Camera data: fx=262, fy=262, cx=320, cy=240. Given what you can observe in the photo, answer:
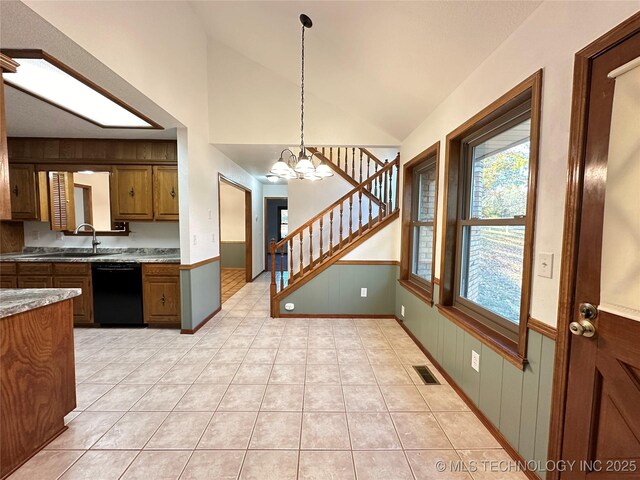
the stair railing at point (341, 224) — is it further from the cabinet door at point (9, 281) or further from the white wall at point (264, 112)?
the cabinet door at point (9, 281)

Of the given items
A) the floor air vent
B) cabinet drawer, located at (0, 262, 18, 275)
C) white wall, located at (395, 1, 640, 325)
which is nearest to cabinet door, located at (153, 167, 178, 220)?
cabinet drawer, located at (0, 262, 18, 275)

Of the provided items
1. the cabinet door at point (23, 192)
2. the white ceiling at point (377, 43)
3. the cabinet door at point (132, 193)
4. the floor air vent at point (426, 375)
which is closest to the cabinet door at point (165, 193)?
the cabinet door at point (132, 193)

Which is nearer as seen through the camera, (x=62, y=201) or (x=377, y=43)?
(x=377, y=43)

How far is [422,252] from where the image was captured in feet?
10.5

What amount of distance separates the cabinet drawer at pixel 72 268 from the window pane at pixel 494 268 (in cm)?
426

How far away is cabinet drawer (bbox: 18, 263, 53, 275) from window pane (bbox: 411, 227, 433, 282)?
4.55 metres

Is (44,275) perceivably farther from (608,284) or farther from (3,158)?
(608,284)

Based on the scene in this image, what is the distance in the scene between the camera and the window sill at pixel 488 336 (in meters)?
1.46

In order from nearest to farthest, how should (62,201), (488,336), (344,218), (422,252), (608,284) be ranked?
(608,284), (488,336), (422,252), (62,201), (344,218)

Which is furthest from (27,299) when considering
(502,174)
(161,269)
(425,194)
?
(425,194)

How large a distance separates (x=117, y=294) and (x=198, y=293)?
3.35 ft

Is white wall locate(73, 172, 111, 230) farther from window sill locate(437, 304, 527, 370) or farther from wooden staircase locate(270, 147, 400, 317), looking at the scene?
window sill locate(437, 304, 527, 370)

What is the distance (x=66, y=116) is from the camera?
2764 millimetres

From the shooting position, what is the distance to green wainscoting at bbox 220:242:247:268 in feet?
23.9
